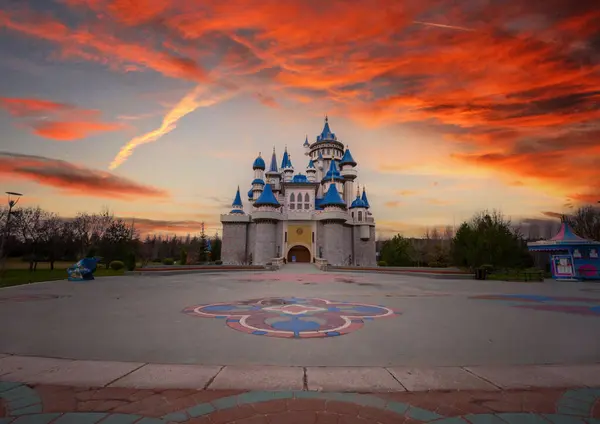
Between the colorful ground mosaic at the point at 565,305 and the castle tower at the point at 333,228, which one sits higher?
the castle tower at the point at 333,228

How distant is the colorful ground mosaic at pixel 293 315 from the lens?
21.1ft

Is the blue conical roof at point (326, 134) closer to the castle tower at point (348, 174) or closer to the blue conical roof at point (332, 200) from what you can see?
the castle tower at point (348, 174)

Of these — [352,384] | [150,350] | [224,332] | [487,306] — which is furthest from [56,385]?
[487,306]

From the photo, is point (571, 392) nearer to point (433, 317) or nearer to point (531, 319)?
point (433, 317)

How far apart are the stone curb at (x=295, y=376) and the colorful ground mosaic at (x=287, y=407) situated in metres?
0.18

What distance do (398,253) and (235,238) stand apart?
32064mm

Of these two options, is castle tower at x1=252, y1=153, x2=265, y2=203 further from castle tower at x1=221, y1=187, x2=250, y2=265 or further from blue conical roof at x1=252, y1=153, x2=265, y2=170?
castle tower at x1=221, y1=187, x2=250, y2=265

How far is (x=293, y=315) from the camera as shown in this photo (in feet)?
26.4

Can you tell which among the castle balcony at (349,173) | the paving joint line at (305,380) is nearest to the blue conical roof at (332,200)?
the castle balcony at (349,173)

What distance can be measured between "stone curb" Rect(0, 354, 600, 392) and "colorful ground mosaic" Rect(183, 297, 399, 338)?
2041mm

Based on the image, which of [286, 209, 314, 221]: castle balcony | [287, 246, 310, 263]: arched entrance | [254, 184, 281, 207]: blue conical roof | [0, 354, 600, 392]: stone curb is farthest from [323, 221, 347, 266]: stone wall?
[0, 354, 600, 392]: stone curb

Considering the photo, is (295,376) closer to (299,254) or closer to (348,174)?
(299,254)

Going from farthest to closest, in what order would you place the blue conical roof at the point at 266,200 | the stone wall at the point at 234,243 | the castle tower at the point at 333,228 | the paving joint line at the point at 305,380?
Answer: the stone wall at the point at 234,243, the blue conical roof at the point at 266,200, the castle tower at the point at 333,228, the paving joint line at the point at 305,380

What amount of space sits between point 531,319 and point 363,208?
141 ft
